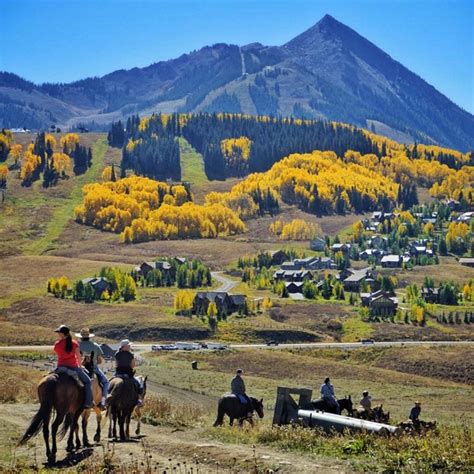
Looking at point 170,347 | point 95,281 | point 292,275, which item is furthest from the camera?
point 292,275

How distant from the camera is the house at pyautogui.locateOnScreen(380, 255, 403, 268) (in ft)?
611

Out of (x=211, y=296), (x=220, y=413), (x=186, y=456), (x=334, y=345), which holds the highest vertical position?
(x=186, y=456)

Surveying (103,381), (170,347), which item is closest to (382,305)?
(170,347)

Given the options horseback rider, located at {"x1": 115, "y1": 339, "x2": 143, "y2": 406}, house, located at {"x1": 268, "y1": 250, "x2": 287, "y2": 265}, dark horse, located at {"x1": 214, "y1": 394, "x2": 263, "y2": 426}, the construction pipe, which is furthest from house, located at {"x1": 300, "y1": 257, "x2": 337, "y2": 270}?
horseback rider, located at {"x1": 115, "y1": 339, "x2": 143, "y2": 406}

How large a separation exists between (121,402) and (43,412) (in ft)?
13.2

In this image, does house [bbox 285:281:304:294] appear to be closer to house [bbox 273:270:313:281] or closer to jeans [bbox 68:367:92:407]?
house [bbox 273:270:313:281]

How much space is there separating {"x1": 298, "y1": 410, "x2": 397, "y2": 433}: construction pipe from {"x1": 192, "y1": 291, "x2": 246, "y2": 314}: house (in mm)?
98271

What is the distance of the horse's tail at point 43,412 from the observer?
20.0 meters

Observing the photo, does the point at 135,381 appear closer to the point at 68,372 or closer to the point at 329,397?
the point at 68,372

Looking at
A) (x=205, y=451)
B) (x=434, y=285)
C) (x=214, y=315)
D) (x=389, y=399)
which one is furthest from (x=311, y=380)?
(x=434, y=285)

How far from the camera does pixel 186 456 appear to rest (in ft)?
67.6

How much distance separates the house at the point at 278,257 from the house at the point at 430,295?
46605 millimetres

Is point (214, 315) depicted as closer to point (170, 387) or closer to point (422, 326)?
Answer: point (422, 326)

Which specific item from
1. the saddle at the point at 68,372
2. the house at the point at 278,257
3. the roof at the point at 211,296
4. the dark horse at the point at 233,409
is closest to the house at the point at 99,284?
the roof at the point at 211,296
